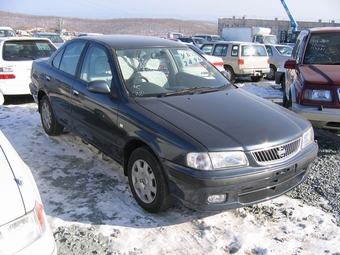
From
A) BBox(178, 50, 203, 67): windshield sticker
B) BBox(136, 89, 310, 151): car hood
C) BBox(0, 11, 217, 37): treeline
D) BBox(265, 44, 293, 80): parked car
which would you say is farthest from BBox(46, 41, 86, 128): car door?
BBox(0, 11, 217, 37): treeline

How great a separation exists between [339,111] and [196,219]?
2.79m

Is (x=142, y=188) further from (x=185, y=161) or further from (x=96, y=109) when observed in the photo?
(x=96, y=109)

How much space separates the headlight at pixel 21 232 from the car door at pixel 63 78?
275 cm

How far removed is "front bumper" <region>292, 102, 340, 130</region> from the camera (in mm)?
4793

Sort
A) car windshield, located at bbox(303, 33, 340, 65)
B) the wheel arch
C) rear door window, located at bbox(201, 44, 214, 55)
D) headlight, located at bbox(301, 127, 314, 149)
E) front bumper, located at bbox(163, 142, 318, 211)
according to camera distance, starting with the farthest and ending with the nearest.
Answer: rear door window, located at bbox(201, 44, 214, 55)
car windshield, located at bbox(303, 33, 340, 65)
headlight, located at bbox(301, 127, 314, 149)
the wheel arch
front bumper, located at bbox(163, 142, 318, 211)

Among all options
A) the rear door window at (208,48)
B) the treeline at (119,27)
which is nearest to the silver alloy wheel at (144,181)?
the rear door window at (208,48)

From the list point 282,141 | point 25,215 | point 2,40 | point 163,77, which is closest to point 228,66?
point 2,40

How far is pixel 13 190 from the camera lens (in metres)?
2.05

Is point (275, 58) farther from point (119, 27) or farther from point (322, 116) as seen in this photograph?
point (119, 27)

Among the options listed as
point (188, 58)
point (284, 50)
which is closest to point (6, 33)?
point (284, 50)

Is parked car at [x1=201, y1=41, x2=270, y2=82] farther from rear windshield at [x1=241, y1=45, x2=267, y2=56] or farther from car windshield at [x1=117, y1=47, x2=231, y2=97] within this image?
car windshield at [x1=117, y1=47, x2=231, y2=97]

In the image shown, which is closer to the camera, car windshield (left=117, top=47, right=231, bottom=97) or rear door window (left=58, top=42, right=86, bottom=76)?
car windshield (left=117, top=47, right=231, bottom=97)

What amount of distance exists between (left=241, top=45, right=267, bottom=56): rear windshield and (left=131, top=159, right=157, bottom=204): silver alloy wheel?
394 inches

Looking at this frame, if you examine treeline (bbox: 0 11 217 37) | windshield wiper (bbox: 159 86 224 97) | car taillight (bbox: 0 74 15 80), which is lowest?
car taillight (bbox: 0 74 15 80)
